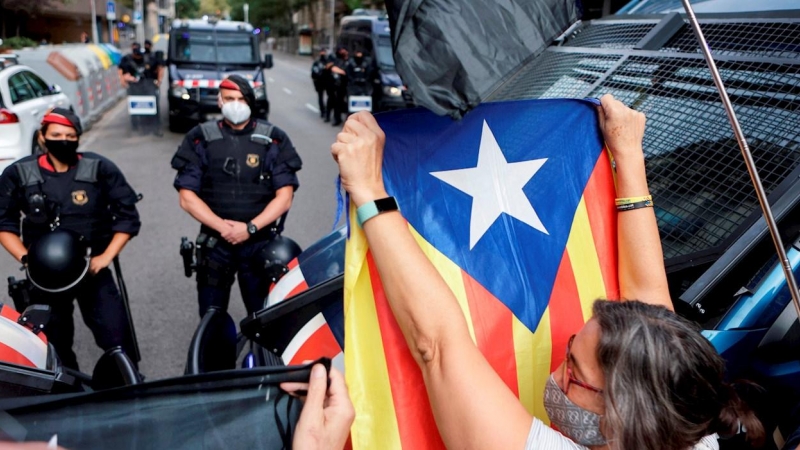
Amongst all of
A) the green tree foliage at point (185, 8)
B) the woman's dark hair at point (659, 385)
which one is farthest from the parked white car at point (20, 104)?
the green tree foliage at point (185, 8)

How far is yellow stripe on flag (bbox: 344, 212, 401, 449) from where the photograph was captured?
5.41 feet

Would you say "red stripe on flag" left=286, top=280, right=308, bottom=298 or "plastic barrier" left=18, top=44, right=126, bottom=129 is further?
"plastic barrier" left=18, top=44, right=126, bottom=129

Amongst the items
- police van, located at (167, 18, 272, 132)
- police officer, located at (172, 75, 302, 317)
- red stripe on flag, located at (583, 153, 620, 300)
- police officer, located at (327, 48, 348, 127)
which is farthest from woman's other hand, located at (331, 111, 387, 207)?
police officer, located at (327, 48, 348, 127)

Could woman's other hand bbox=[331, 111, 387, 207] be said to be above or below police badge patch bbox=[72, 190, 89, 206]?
above

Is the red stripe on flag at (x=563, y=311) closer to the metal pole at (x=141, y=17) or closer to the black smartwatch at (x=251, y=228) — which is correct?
the black smartwatch at (x=251, y=228)

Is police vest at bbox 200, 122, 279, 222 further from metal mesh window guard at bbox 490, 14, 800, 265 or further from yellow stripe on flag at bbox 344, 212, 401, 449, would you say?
yellow stripe on flag at bbox 344, 212, 401, 449

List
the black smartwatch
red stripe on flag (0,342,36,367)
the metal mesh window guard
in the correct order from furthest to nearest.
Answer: the black smartwatch, red stripe on flag (0,342,36,367), the metal mesh window guard

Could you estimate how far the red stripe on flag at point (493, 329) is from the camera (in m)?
1.75

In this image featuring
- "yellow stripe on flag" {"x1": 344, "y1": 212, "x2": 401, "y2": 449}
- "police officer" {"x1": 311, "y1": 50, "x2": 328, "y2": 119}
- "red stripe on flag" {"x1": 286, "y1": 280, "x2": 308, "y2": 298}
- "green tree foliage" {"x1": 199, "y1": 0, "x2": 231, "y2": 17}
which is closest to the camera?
"yellow stripe on flag" {"x1": 344, "y1": 212, "x2": 401, "y2": 449}

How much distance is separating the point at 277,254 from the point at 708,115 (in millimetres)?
2267

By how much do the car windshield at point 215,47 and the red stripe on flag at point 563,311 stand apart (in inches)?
533

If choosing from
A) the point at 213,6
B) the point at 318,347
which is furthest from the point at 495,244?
the point at 213,6

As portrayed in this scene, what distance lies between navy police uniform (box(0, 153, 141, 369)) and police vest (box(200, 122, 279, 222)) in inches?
18.3

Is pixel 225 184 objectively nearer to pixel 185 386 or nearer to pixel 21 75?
pixel 185 386
